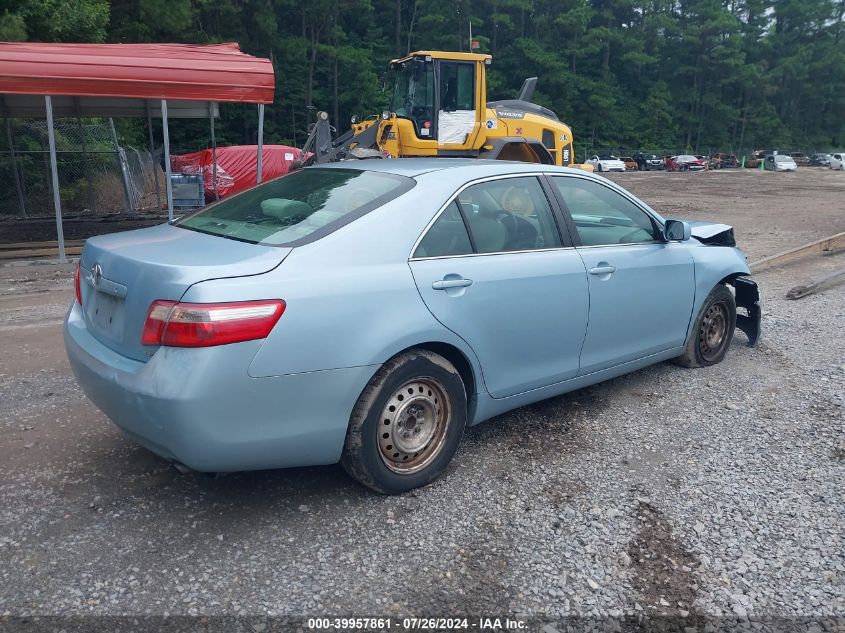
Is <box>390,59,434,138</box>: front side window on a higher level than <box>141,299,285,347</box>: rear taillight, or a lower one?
higher

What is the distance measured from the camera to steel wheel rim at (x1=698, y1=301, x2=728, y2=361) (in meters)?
5.55

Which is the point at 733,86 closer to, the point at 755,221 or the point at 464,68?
the point at 755,221

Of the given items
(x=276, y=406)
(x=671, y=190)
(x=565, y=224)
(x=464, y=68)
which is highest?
(x=464, y=68)

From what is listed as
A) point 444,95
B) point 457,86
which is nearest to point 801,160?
point 457,86

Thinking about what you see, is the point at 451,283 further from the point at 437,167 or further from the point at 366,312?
the point at 437,167

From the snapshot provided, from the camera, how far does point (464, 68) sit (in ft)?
47.2

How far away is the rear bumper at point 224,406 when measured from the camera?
2916 millimetres

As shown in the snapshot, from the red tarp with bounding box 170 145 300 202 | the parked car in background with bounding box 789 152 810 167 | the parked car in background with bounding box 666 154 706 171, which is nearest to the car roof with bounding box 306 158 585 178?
the red tarp with bounding box 170 145 300 202

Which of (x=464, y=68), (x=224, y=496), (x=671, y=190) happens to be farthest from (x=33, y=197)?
(x=671, y=190)

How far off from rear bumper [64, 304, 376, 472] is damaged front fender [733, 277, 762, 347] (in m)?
3.96

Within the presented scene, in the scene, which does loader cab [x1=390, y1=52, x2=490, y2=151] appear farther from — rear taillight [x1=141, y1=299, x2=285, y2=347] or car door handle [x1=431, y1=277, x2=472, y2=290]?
rear taillight [x1=141, y1=299, x2=285, y2=347]

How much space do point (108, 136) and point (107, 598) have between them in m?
19.8

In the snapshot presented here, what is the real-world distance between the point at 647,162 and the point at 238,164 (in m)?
44.5

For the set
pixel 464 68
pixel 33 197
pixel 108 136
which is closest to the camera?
pixel 464 68
